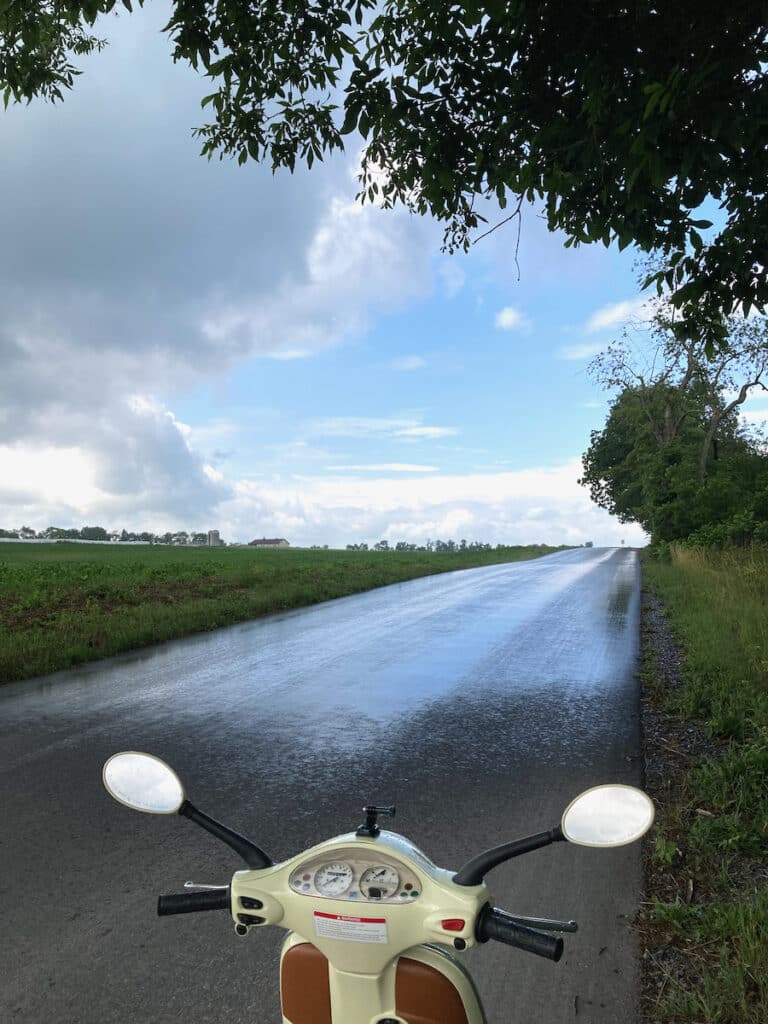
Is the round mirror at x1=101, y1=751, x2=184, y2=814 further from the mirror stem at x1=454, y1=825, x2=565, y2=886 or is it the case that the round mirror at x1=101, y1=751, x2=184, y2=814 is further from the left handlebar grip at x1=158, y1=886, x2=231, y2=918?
the mirror stem at x1=454, y1=825, x2=565, y2=886

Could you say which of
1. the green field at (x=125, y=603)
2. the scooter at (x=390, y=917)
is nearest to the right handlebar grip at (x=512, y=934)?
the scooter at (x=390, y=917)

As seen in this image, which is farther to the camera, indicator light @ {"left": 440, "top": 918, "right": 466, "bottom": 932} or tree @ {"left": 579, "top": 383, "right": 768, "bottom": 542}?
tree @ {"left": 579, "top": 383, "right": 768, "bottom": 542}

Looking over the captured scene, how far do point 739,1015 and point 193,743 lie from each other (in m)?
4.20

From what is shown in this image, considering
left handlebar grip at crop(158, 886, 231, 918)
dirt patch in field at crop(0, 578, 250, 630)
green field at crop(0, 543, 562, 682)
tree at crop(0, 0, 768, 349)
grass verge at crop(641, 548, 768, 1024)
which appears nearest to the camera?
left handlebar grip at crop(158, 886, 231, 918)

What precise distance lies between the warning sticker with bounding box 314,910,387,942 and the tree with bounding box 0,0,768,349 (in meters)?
4.43

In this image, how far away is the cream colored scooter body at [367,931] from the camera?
135 cm

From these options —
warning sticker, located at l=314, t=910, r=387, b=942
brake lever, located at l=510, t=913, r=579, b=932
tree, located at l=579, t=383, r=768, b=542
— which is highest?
tree, located at l=579, t=383, r=768, b=542

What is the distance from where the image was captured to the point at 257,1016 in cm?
264

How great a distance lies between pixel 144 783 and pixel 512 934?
85cm

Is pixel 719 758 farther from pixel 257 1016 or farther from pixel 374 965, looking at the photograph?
pixel 374 965

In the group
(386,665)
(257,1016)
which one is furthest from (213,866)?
(386,665)

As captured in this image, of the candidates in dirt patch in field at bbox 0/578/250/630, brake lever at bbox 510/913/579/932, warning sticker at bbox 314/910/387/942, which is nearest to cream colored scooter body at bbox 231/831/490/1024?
warning sticker at bbox 314/910/387/942

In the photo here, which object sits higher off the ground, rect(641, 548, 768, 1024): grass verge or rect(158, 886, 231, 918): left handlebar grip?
rect(158, 886, 231, 918): left handlebar grip

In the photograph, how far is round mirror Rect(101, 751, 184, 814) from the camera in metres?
1.61
